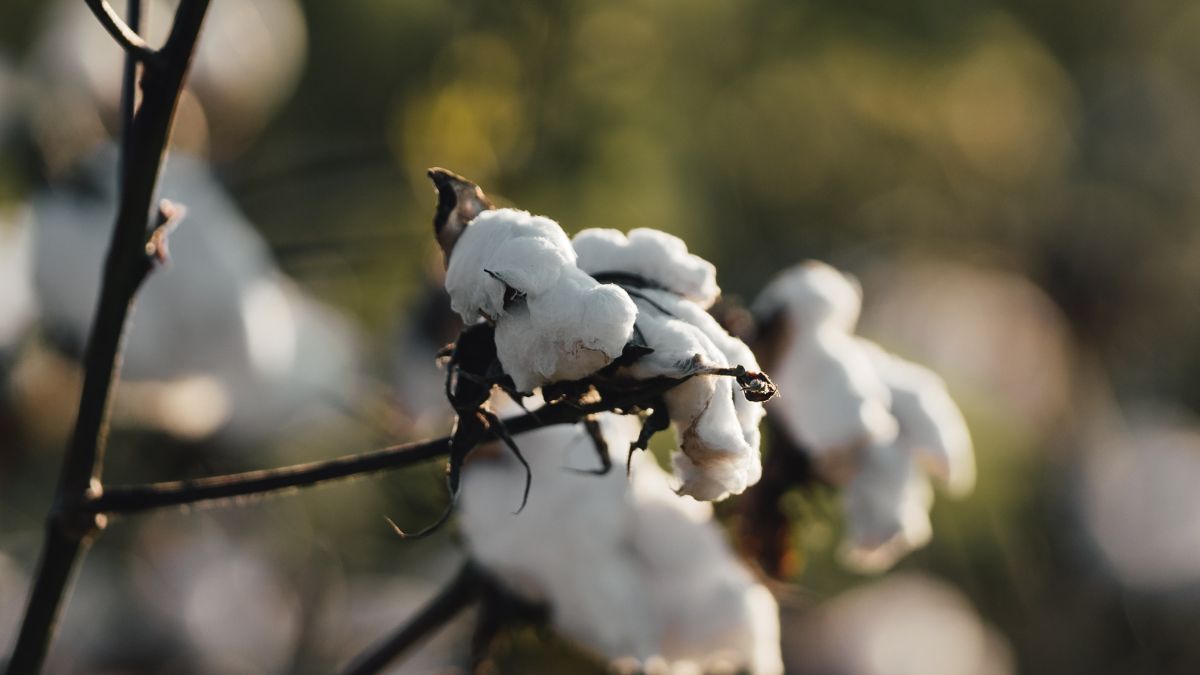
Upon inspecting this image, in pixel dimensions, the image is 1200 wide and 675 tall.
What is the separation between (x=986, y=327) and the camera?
2471 millimetres

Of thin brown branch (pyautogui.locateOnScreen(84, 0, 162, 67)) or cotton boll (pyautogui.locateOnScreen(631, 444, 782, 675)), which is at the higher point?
thin brown branch (pyautogui.locateOnScreen(84, 0, 162, 67))

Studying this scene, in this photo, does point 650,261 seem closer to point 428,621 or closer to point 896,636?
point 428,621

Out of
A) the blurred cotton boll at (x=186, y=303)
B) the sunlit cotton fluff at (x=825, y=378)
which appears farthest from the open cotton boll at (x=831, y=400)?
the blurred cotton boll at (x=186, y=303)

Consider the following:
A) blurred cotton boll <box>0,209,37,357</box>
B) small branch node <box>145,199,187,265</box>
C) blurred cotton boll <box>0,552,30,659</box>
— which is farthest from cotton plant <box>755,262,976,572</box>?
blurred cotton boll <box>0,552,30,659</box>

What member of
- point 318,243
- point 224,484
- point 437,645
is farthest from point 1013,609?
point 224,484

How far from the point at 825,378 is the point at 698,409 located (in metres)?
0.23

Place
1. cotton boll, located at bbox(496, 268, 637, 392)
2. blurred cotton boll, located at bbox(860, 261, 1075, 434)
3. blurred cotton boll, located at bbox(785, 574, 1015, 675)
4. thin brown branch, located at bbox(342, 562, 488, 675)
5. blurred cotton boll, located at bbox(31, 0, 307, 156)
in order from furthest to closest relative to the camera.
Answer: blurred cotton boll, located at bbox(860, 261, 1075, 434), blurred cotton boll, located at bbox(785, 574, 1015, 675), blurred cotton boll, located at bbox(31, 0, 307, 156), thin brown branch, located at bbox(342, 562, 488, 675), cotton boll, located at bbox(496, 268, 637, 392)

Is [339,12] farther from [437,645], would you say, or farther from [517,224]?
[517,224]

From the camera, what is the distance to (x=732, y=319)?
24.1 inches

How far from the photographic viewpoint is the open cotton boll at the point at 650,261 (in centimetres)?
44

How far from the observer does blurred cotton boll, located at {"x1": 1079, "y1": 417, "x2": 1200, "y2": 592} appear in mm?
1643

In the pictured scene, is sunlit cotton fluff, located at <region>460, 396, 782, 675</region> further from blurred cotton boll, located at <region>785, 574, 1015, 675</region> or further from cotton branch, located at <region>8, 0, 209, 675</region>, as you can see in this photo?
blurred cotton boll, located at <region>785, 574, 1015, 675</region>

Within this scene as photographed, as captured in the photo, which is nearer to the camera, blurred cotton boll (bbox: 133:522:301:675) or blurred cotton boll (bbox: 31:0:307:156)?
blurred cotton boll (bbox: 31:0:307:156)

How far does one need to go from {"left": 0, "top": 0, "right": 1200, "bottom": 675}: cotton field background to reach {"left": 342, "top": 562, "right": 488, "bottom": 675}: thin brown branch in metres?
0.02
